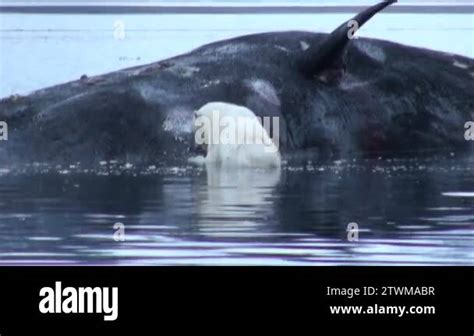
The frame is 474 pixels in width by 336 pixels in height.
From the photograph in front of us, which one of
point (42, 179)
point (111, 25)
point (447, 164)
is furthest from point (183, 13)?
point (447, 164)

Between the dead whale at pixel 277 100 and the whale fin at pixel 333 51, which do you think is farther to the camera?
the dead whale at pixel 277 100

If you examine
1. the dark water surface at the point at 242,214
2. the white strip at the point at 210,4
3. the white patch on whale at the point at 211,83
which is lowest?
the dark water surface at the point at 242,214

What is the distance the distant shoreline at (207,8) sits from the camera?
670cm

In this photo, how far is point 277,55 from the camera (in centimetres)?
716

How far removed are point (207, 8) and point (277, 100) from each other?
2.01 feet

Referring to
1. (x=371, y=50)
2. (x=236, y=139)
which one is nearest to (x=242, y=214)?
(x=236, y=139)

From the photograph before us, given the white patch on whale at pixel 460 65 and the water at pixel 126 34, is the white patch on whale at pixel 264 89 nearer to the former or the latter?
the water at pixel 126 34

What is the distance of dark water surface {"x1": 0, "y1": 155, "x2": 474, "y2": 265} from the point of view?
6305 mm
